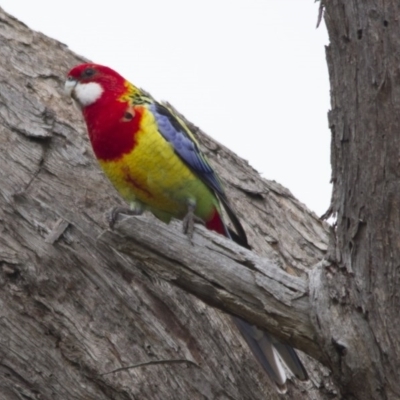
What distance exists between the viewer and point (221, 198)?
5441mm

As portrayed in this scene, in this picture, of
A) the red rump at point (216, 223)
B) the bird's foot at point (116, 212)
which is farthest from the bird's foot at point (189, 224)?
the red rump at point (216, 223)

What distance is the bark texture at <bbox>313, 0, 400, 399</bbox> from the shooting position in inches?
150

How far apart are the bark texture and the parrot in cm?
90

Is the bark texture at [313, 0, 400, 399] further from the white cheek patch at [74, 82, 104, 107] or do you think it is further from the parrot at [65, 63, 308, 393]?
the white cheek patch at [74, 82, 104, 107]

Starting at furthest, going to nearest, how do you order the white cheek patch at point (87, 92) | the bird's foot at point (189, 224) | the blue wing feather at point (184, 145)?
1. the white cheek patch at point (87, 92)
2. the blue wing feather at point (184, 145)
3. the bird's foot at point (189, 224)

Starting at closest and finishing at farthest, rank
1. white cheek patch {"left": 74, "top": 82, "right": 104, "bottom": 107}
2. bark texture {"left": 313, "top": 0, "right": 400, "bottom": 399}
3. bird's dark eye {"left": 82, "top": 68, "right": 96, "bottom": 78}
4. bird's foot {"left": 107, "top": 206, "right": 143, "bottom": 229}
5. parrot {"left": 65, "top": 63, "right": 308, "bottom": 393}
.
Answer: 1. bark texture {"left": 313, "top": 0, "right": 400, "bottom": 399}
2. bird's foot {"left": 107, "top": 206, "right": 143, "bottom": 229}
3. parrot {"left": 65, "top": 63, "right": 308, "bottom": 393}
4. white cheek patch {"left": 74, "top": 82, "right": 104, "bottom": 107}
5. bird's dark eye {"left": 82, "top": 68, "right": 96, "bottom": 78}

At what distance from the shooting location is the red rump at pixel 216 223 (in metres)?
5.50

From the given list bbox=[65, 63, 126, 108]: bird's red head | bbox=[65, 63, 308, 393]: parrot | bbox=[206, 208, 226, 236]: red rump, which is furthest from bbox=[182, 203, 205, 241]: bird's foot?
bbox=[65, 63, 126, 108]: bird's red head

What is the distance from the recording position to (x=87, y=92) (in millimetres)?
5484

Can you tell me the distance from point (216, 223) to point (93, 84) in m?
1.11

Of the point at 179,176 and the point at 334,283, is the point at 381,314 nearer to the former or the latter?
the point at 334,283

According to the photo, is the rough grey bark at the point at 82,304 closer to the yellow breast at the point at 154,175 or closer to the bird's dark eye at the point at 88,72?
the yellow breast at the point at 154,175

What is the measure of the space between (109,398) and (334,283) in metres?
1.62

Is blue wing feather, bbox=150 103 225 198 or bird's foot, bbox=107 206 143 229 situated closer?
bird's foot, bbox=107 206 143 229
